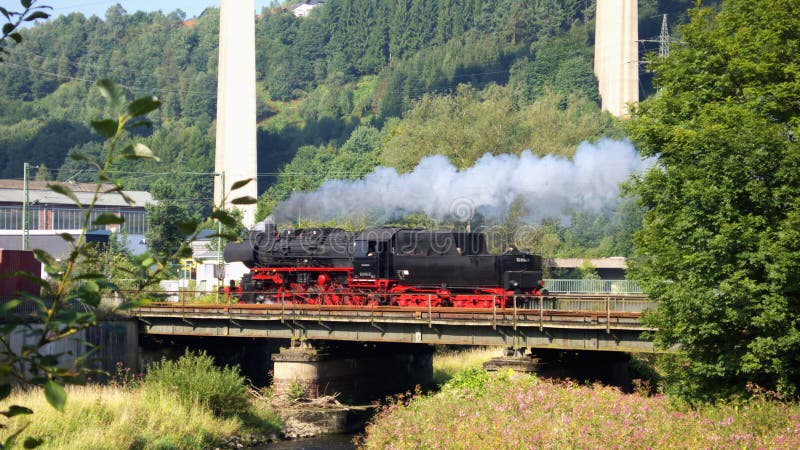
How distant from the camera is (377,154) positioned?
396ft

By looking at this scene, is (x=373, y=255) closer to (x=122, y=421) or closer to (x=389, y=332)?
(x=389, y=332)

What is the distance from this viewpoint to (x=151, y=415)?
34000mm

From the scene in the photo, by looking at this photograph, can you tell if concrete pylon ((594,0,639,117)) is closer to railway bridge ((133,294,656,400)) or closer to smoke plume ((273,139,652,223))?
smoke plume ((273,139,652,223))

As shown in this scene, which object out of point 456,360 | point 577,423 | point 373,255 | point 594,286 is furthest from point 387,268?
point 594,286

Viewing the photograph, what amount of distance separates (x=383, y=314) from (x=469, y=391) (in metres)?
6.26

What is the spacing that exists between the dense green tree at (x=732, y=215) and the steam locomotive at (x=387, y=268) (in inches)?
395

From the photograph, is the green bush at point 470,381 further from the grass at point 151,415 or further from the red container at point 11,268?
the red container at point 11,268

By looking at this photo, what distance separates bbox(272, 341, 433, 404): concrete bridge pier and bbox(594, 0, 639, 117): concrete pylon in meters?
90.2

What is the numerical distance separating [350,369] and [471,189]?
18275 millimetres

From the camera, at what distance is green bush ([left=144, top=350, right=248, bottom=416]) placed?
36.8m

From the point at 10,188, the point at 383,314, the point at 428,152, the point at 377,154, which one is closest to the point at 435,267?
the point at 383,314

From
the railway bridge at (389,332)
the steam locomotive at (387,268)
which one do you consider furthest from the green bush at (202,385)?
the steam locomotive at (387,268)

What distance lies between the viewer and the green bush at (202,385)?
36750mm

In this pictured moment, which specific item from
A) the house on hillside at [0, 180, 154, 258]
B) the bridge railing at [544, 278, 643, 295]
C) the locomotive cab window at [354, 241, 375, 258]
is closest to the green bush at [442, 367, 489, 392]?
the locomotive cab window at [354, 241, 375, 258]
